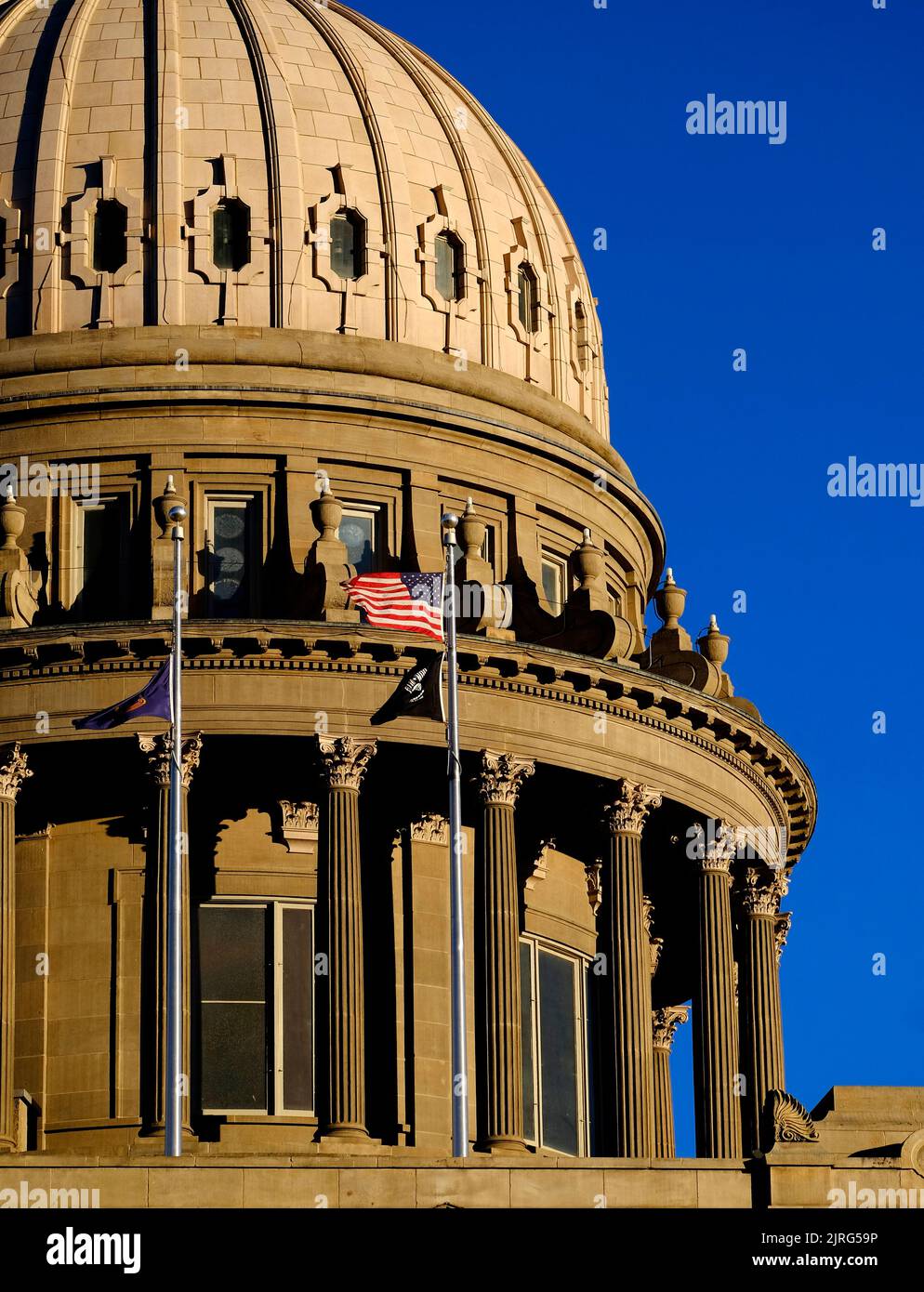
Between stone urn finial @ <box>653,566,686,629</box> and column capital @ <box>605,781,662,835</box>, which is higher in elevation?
stone urn finial @ <box>653,566,686,629</box>

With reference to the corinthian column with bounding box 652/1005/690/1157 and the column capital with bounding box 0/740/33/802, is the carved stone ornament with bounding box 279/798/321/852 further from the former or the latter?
the corinthian column with bounding box 652/1005/690/1157

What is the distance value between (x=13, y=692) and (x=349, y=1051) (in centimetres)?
917

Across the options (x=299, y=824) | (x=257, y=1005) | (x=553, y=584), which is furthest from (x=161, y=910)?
(x=553, y=584)

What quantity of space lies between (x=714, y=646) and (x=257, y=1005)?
13.3 metres

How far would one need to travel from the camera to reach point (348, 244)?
80000 millimetres

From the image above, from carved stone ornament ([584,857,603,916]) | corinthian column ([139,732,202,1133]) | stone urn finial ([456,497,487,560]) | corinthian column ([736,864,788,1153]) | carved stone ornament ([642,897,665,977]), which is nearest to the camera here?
corinthian column ([139,732,202,1133])

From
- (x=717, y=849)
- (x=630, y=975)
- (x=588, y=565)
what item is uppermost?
(x=588, y=565)

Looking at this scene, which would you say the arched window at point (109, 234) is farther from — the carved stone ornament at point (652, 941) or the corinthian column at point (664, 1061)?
the corinthian column at point (664, 1061)

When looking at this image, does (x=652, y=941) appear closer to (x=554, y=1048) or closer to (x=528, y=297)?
(x=554, y=1048)

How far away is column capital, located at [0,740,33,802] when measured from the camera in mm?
71438

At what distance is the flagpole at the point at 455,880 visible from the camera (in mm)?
63625

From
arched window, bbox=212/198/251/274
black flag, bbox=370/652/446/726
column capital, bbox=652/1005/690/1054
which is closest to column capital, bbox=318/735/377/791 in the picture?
black flag, bbox=370/652/446/726

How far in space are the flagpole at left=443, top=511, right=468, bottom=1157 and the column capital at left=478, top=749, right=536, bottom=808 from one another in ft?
4.96
